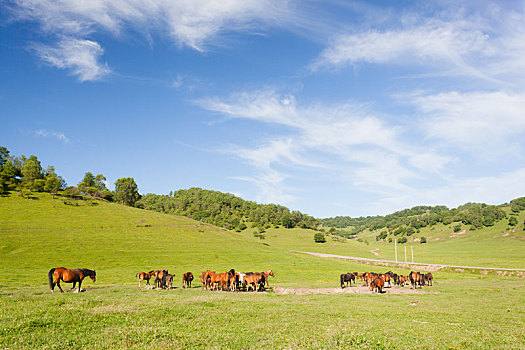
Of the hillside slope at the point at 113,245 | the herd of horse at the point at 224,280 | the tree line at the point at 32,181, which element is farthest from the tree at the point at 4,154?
the herd of horse at the point at 224,280

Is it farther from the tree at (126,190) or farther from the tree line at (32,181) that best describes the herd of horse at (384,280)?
the tree at (126,190)

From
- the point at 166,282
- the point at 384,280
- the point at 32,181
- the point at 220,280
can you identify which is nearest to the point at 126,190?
the point at 32,181

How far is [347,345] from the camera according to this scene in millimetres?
10836

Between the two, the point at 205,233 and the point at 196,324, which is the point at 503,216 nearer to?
the point at 205,233

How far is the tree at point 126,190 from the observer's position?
152 m

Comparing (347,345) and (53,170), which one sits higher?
(53,170)

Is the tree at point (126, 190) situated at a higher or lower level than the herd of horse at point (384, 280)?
higher

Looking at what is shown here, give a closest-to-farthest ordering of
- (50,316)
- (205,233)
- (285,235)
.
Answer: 1. (50,316)
2. (205,233)
3. (285,235)

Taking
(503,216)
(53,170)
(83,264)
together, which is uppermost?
(53,170)

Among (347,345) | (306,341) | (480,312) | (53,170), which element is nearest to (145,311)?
(306,341)

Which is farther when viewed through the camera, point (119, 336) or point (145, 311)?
point (145, 311)

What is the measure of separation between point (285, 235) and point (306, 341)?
6538 inches

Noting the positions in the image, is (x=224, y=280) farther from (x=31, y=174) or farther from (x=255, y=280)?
(x=31, y=174)

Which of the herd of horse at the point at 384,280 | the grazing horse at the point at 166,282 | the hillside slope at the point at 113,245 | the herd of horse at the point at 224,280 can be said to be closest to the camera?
the herd of horse at the point at 384,280
